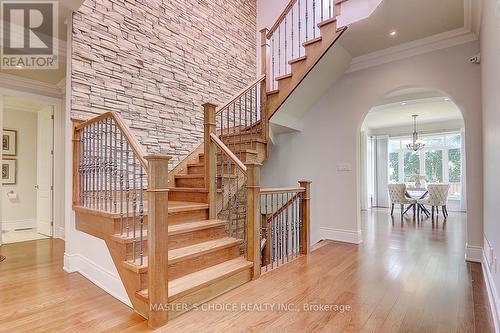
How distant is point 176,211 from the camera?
8.85ft

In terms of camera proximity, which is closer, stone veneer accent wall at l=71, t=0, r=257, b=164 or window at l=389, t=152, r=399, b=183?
stone veneer accent wall at l=71, t=0, r=257, b=164

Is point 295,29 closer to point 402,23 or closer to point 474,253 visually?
point 402,23

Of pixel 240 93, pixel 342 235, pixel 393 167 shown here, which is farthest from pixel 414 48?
pixel 393 167

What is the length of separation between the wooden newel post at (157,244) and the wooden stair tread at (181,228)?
39 cm

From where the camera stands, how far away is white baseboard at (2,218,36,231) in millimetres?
5175

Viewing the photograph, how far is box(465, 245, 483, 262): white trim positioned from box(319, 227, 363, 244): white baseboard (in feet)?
4.34

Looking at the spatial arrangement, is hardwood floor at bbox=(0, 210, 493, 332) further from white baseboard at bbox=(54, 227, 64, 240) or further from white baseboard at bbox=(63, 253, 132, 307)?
white baseboard at bbox=(54, 227, 64, 240)

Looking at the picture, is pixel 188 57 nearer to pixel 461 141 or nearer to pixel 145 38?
pixel 145 38

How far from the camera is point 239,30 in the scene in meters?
5.35

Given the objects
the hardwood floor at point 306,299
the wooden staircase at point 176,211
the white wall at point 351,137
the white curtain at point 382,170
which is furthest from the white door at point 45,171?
the white curtain at point 382,170

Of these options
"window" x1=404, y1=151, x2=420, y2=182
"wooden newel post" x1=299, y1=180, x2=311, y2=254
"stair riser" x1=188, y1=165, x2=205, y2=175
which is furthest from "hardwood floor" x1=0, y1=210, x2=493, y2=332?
"window" x1=404, y1=151, x2=420, y2=182

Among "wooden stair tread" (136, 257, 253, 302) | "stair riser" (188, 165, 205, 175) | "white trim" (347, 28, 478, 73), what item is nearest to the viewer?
"wooden stair tread" (136, 257, 253, 302)

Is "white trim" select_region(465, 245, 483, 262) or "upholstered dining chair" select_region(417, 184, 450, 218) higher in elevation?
"upholstered dining chair" select_region(417, 184, 450, 218)

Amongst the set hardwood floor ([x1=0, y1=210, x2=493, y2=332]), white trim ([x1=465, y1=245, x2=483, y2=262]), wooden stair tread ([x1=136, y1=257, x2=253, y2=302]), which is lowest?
hardwood floor ([x1=0, y1=210, x2=493, y2=332])
